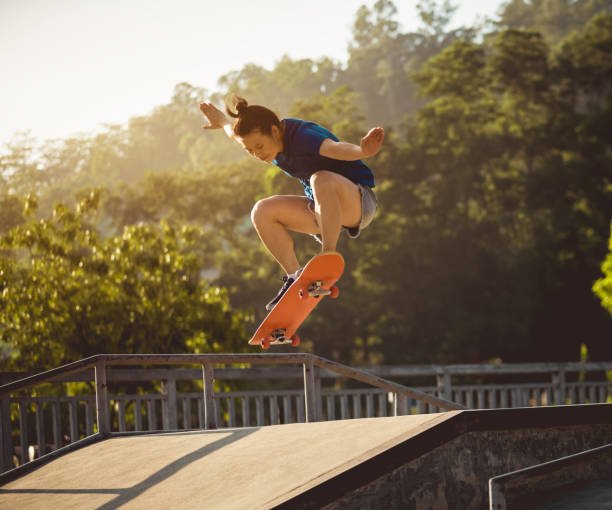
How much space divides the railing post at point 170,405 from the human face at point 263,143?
303 cm

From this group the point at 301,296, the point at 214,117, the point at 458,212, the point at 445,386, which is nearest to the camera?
the point at 301,296

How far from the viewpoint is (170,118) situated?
76.8m

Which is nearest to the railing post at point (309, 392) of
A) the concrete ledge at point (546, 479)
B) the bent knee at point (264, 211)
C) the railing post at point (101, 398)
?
the railing post at point (101, 398)

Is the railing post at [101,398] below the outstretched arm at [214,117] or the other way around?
below

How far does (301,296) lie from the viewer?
499 centimetres

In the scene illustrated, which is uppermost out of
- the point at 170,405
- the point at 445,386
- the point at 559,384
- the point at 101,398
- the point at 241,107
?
the point at 241,107

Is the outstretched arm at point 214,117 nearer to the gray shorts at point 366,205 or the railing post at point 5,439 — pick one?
the gray shorts at point 366,205

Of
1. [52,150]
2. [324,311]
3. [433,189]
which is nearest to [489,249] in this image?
[433,189]

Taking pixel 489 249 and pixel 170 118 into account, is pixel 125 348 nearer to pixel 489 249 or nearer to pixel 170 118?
pixel 489 249

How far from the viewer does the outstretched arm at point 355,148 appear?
4266 mm

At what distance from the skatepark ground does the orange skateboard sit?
820mm

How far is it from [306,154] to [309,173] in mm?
147

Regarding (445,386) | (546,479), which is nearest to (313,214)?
(546,479)

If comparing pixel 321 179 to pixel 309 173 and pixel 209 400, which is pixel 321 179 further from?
pixel 209 400
